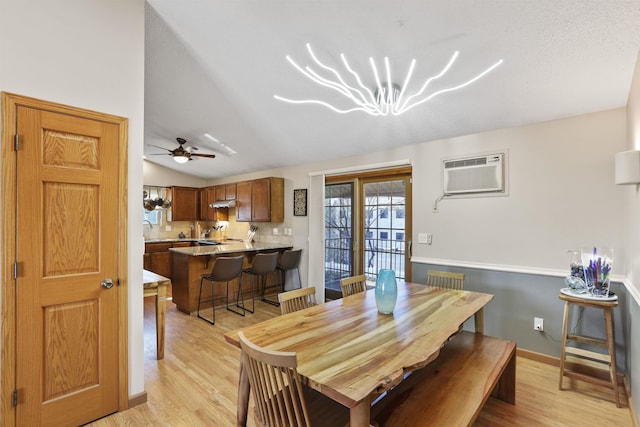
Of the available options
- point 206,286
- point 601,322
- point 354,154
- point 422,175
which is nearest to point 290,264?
point 206,286

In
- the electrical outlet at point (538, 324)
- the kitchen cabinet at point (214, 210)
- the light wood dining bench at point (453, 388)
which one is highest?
the kitchen cabinet at point (214, 210)

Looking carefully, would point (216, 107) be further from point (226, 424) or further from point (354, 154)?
point (226, 424)

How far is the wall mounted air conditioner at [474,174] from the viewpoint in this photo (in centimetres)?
310

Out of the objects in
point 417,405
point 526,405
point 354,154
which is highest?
point 354,154

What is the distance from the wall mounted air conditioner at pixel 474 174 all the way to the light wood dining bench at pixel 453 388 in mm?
1572

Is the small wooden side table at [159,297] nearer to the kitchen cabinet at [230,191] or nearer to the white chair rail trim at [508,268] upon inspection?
the white chair rail trim at [508,268]

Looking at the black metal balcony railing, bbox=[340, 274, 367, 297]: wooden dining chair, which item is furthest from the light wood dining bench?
the black metal balcony railing

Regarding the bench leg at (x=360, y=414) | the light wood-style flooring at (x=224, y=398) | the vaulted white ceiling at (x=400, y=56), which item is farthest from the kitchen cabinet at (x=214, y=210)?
the bench leg at (x=360, y=414)

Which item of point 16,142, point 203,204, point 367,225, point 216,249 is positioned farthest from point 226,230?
point 16,142

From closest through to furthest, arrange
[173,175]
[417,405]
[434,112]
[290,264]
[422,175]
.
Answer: [417,405] < [434,112] < [422,175] < [290,264] < [173,175]

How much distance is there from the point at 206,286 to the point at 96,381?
8.30 ft

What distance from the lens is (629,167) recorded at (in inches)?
72.8

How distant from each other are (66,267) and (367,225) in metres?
3.82

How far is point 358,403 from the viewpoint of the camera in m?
1.09
